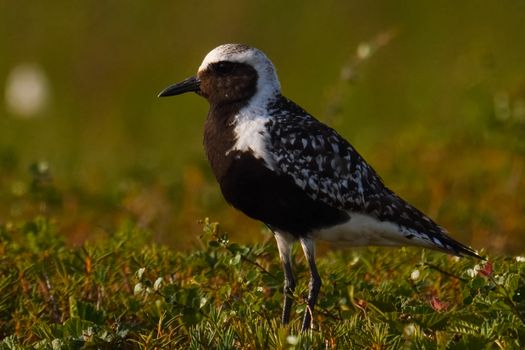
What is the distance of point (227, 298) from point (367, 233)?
1.14 m

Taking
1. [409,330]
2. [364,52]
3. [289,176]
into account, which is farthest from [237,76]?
[409,330]

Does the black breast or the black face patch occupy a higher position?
the black face patch

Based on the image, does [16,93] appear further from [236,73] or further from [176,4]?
[236,73]

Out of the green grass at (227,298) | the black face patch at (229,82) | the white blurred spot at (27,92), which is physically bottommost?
the white blurred spot at (27,92)

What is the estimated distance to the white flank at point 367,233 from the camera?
679cm

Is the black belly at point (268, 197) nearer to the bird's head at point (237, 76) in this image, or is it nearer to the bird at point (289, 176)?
the bird at point (289, 176)

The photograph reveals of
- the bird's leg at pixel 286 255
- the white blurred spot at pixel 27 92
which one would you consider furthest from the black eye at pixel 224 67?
the white blurred spot at pixel 27 92

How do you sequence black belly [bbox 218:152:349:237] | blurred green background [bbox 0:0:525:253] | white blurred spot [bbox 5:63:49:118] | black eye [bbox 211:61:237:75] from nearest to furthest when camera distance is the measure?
black belly [bbox 218:152:349:237] < black eye [bbox 211:61:237:75] < blurred green background [bbox 0:0:525:253] < white blurred spot [bbox 5:63:49:118]

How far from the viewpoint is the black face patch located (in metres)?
7.02

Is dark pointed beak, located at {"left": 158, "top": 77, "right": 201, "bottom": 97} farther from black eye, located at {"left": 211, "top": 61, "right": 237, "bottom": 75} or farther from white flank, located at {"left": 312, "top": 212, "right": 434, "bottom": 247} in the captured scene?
white flank, located at {"left": 312, "top": 212, "right": 434, "bottom": 247}

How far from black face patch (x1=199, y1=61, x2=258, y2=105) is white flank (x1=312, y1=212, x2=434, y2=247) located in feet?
3.03

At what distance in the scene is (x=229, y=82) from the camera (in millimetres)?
7082

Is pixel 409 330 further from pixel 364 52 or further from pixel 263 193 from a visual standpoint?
pixel 364 52

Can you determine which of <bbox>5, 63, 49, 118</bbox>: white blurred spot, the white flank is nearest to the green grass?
the white flank
